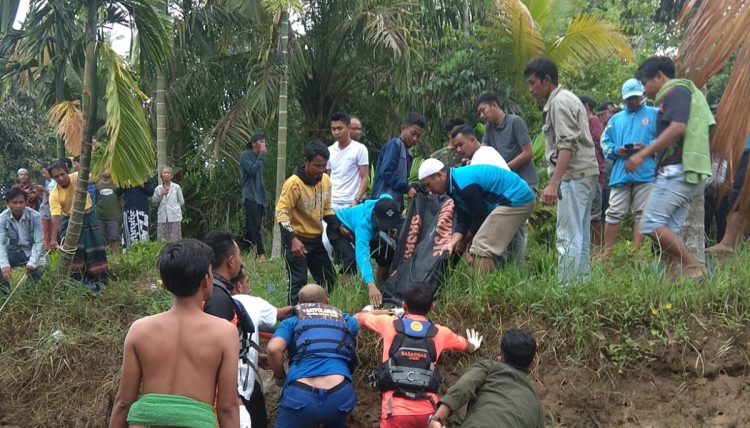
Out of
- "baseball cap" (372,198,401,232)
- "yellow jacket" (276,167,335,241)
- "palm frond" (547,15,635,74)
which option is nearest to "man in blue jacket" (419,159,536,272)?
"baseball cap" (372,198,401,232)

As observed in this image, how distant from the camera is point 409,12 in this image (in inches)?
445

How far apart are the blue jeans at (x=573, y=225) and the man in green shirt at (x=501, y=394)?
1609 millimetres

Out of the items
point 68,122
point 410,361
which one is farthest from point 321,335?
point 68,122

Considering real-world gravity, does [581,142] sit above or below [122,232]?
above

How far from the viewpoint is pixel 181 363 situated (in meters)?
3.39

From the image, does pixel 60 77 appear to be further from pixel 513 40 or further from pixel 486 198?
pixel 486 198

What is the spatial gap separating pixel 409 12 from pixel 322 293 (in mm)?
7250

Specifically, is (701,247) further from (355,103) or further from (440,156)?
(355,103)

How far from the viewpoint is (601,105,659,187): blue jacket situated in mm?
6855

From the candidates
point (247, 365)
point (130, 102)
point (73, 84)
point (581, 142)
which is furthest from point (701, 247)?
point (73, 84)

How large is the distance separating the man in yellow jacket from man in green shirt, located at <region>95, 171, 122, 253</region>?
5074 mm

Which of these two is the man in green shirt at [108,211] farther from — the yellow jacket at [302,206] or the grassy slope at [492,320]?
the yellow jacket at [302,206]

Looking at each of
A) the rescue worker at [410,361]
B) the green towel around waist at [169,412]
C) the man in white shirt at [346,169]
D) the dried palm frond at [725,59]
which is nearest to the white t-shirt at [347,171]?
the man in white shirt at [346,169]

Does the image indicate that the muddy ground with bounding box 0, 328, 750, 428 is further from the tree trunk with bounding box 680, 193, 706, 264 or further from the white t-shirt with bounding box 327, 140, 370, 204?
the white t-shirt with bounding box 327, 140, 370, 204
